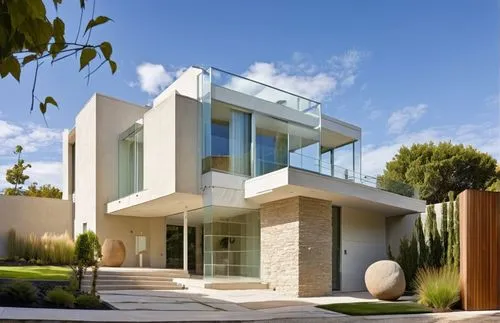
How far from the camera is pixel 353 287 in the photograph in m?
21.0

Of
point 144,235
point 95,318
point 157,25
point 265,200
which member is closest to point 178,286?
point 265,200

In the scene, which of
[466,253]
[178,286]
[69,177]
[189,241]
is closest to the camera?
[466,253]

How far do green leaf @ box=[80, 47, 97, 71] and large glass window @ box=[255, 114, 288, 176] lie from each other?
18.5m

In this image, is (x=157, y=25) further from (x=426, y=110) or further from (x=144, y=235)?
(x=144, y=235)

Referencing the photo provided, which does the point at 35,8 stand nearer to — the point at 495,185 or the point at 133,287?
the point at 133,287

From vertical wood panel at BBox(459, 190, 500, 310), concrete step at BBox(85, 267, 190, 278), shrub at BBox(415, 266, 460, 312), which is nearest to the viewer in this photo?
shrub at BBox(415, 266, 460, 312)

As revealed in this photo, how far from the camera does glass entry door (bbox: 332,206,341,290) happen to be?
67.7 feet

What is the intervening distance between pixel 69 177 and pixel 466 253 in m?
23.8

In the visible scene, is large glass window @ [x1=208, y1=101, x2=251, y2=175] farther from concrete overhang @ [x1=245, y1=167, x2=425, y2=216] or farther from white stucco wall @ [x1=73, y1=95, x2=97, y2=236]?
white stucco wall @ [x1=73, y1=95, x2=97, y2=236]

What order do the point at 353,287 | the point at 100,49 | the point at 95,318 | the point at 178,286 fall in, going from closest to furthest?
the point at 100,49 < the point at 95,318 < the point at 178,286 < the point at 353,287

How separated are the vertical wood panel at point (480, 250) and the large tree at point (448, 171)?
21212mm

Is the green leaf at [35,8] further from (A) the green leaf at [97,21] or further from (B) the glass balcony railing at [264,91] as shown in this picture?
(B) the glass balcony railing at [264,91]

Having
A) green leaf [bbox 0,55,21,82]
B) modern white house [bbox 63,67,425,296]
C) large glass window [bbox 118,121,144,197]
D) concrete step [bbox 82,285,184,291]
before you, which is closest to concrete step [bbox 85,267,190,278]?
concrete step [bbox 82,285,184,291]

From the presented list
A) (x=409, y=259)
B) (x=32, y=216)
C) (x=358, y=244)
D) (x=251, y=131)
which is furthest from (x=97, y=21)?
(x=32, y=216)
